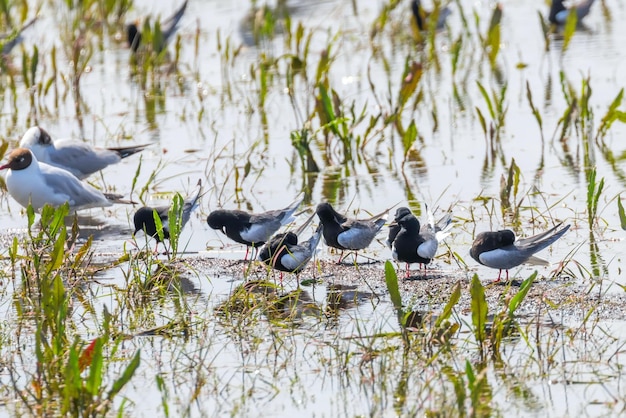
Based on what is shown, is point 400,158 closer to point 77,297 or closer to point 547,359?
point 77,297

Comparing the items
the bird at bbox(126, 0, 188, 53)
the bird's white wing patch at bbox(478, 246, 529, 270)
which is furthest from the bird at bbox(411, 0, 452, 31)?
the bird's white wing patch at bbox(478, 246, 529, 270)

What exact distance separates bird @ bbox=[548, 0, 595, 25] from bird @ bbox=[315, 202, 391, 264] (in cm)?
827

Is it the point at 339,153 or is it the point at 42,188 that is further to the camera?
the point at 339,153

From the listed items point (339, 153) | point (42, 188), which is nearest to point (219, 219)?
point (42, 188)

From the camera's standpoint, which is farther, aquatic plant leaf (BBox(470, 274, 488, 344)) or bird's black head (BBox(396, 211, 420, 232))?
bird's black head (BBox(396, 211, 420, 232))

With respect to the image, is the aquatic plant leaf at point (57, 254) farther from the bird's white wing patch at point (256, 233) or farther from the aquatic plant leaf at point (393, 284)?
the aquatic plant leaf at point (393, 284)

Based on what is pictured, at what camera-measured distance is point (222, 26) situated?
52.0ft

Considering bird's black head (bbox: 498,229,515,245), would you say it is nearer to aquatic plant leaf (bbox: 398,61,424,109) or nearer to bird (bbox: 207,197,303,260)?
bird (bbox: 207,197,303,260)

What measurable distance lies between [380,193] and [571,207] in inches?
60.3

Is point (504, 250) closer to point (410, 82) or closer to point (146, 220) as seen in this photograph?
point (146, 220)

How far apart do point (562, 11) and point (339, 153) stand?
6.20 meters

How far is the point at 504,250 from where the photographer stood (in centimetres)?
650

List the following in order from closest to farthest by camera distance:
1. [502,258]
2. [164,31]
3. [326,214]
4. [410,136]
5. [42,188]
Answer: [502,258] → [326,214] → [42,188] → [410,136] → [164,31]

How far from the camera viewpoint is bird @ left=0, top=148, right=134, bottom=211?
861 cm
